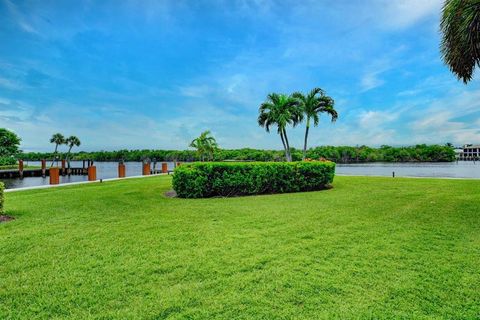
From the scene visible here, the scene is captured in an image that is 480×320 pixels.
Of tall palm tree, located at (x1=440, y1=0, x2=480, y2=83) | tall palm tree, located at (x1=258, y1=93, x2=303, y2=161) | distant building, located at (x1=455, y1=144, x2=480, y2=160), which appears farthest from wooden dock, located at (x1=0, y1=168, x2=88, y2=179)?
distant building, located at (x1=455, y1=144, x2=480, y2=160)

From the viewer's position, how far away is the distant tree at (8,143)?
50.7 m

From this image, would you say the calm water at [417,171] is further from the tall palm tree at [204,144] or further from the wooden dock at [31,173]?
the wooden dock at [31,173]

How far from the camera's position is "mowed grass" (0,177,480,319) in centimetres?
297

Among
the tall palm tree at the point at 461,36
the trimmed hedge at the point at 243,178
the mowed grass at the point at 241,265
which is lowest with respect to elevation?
the mowed grass at the point at 241,265

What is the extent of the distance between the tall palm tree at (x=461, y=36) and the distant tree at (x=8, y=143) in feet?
205

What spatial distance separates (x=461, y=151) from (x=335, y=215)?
157 m

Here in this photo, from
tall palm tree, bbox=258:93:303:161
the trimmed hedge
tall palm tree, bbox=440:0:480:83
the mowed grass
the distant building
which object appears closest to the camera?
the mowed grass

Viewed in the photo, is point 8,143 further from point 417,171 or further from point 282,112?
point 417,171

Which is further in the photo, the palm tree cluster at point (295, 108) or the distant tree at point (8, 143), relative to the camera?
the distant tree at point (8, 143)

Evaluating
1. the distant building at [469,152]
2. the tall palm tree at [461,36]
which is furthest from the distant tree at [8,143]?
the distant building at [469,152]

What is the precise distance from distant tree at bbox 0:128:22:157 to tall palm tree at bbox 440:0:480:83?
2459 inches

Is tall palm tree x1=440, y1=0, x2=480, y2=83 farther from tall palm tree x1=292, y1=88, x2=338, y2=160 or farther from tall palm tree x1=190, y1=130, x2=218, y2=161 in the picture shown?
tall palm tree x1=190, y1=130, x2=218, y2=161

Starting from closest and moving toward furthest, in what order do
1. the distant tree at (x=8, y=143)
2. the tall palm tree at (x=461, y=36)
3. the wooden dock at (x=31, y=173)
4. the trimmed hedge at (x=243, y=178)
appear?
the tall palm tree at (x=461, y=36) → the trimmed hedge at (x=243, y=178) → the wooden dock at (x=31, y=173) → the distant tree at (x=8, y=143)

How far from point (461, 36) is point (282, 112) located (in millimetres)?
15664
